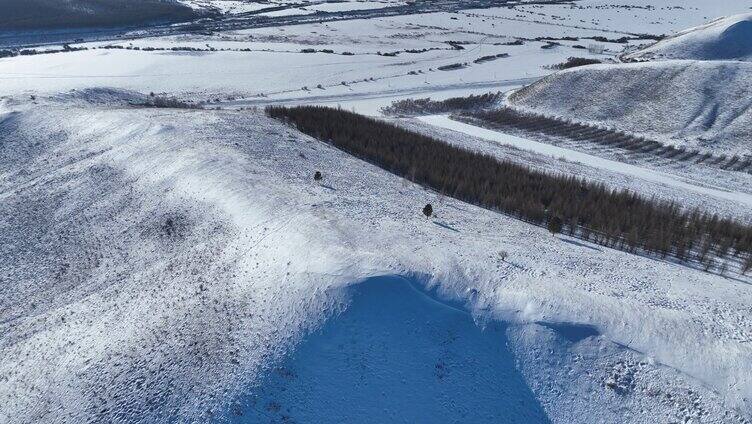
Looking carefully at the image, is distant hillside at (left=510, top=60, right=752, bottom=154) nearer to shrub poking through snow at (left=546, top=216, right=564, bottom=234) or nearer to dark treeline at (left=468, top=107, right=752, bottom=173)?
dark treeline at (left=468, top=107, right=752, bottom=173)

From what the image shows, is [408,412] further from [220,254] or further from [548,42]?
[548,42]

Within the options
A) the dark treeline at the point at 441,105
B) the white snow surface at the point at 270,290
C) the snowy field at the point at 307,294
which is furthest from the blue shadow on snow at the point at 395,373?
the dark treeline at the point at 441,105

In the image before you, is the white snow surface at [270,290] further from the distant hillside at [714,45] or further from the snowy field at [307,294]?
the distant hillside at [714,45]

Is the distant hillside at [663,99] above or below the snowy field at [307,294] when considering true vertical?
below

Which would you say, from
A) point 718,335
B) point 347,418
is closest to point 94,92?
point 347,418

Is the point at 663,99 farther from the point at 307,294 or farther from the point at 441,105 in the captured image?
the point at 307,294
